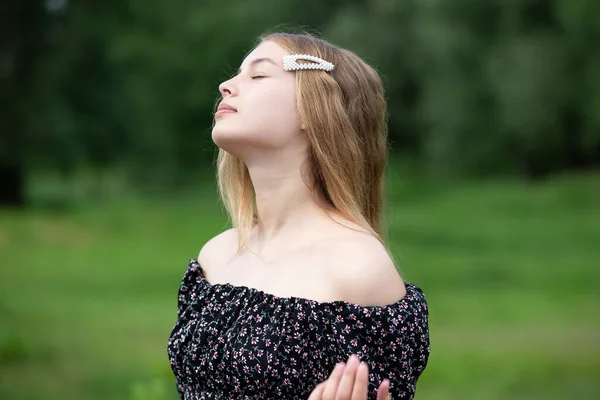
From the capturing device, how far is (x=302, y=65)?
1900 mm

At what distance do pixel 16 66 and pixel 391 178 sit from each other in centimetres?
664

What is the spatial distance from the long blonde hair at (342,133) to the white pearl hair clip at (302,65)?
0.04 ft

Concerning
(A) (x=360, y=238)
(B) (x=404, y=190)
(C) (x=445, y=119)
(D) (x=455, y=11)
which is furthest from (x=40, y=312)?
(A) (x=360, y=238)

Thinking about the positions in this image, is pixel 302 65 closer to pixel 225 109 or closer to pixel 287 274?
pixel 225 109

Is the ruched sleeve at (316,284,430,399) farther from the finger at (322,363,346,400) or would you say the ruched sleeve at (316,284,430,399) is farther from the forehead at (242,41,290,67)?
the forehead at (242,41,290,67)

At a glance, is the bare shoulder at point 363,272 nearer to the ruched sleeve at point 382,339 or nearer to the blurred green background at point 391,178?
the ruched sleeve at point 382,339

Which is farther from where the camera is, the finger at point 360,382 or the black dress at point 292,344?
the black dress at point 292,344

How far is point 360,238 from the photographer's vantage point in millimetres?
1771

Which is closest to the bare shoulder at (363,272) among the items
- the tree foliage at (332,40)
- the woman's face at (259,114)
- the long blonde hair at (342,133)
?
the long blonde hair at (342,133)

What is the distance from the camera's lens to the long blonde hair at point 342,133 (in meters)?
→ 1.88

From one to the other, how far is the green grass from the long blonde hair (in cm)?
143

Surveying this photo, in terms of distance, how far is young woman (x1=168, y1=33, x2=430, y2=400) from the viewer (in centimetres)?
167

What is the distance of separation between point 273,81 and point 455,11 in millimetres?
7816

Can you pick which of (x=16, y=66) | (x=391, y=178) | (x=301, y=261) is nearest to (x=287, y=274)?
(x=301, y=261)
